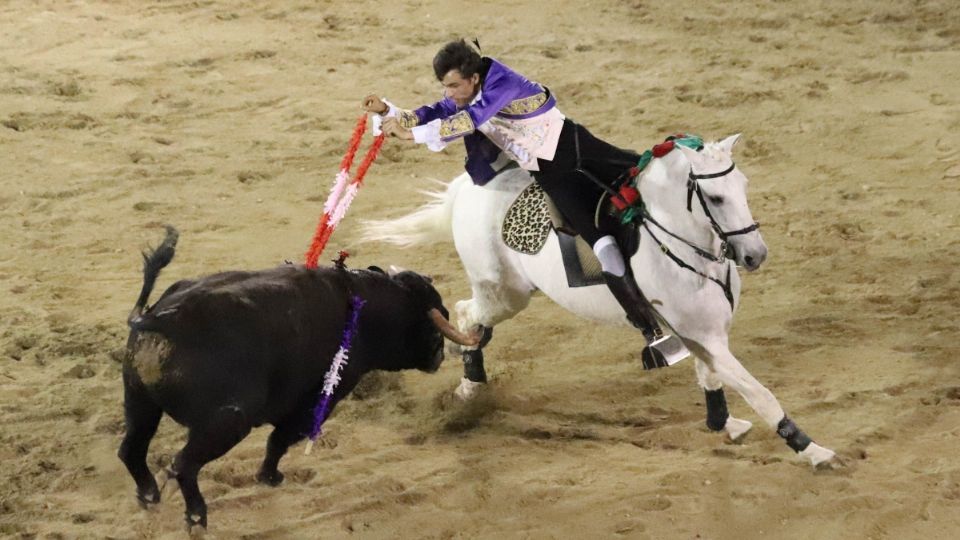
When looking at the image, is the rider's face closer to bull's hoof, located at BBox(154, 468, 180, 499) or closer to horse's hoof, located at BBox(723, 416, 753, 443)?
horse's hoof, located at BBox(723, 416, 753, 443)

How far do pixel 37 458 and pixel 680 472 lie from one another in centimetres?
291

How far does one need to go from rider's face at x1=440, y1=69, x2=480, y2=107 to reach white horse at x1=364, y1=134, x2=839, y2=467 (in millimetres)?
642

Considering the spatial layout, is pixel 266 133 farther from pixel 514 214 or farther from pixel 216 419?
pixel 216 419


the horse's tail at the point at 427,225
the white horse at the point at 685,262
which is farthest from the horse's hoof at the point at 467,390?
the horse's tail at the point at 427,225

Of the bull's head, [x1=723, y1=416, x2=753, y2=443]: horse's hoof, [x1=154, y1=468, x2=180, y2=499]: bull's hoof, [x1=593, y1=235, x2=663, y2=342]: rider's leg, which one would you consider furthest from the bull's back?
[x1=723, y1=416, x2=753, y2=443]: horse's hoof

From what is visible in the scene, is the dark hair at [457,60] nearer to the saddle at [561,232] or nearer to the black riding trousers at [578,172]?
the black riding trousers at [578,172]

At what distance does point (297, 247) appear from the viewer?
8.31 meters

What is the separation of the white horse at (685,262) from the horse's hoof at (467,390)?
477 mm

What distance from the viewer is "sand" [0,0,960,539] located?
5441mm

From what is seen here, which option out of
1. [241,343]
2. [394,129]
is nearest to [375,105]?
[394,129]

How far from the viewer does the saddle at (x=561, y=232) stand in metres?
5.71

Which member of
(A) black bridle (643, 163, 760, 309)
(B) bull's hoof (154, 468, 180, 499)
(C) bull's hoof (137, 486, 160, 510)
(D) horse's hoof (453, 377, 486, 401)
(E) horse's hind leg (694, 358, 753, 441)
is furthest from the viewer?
(D) horse's hoof (453, 377, 486, 401)

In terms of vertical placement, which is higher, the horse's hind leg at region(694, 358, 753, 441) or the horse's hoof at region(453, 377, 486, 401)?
the horse's hind leg at region(694, 358, 753, 441)

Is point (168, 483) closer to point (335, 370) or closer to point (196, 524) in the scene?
point (196, 524)
